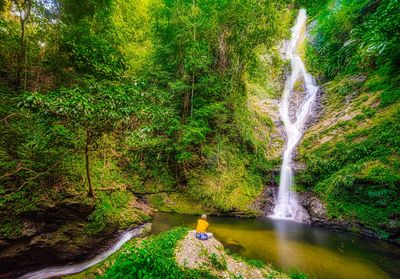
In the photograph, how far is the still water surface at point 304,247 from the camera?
6289mm

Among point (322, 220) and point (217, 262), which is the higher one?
point (322, 220)

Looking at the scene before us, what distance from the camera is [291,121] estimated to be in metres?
16.1

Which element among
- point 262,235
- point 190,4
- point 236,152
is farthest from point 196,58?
point 262,235

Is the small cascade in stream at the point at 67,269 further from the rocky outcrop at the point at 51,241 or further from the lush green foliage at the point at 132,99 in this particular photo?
the lush green foliage at the point at 132,99

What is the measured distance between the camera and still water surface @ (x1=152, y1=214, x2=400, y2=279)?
6.29 m

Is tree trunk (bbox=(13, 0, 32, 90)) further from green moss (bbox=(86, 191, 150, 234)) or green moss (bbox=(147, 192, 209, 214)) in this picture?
green moss (bbox=(147, 192, 209, 214))

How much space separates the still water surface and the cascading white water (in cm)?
124

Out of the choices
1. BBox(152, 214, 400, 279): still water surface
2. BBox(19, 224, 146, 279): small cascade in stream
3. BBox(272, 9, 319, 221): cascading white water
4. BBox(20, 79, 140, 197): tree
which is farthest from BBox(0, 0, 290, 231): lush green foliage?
BBox(152, 214, 400, 279): still water surface

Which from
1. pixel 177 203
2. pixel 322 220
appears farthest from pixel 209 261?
pixel 322 220

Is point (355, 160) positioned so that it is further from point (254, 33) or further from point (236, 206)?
point (254, 33)

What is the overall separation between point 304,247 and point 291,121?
35.1 feet

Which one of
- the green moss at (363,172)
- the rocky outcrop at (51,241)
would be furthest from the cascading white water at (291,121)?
the rocky outcrop at (51,241)

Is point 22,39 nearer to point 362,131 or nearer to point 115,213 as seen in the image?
point 115,213

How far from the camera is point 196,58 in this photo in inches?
419
